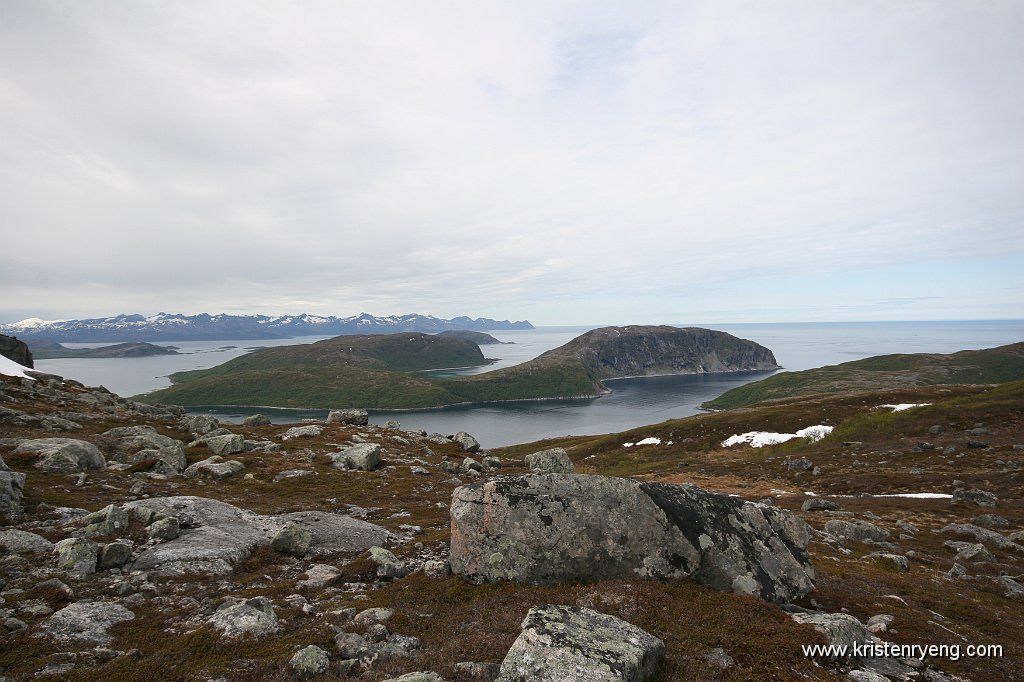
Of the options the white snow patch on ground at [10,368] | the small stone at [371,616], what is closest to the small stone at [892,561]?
the small stone at [371,616]

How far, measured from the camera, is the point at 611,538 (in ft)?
43.0

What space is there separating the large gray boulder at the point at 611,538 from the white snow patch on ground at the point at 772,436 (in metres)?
69.9

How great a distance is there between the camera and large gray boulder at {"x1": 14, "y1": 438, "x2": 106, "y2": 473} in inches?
911

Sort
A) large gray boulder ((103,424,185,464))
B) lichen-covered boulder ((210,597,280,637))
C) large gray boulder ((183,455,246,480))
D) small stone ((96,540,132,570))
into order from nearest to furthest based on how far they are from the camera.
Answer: lichen-covered boulder ((210,597,280,637)), small stone ((96,540,132,570)), large gray boulder ((103,424,185,464)), large gray boulder ((183,455,246,480))

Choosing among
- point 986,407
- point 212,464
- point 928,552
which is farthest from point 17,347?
point 986,407

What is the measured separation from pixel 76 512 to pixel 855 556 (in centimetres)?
3487

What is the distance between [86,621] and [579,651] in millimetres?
11385

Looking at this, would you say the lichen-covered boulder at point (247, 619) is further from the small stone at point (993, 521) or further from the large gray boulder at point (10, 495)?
the small stone at point (993, 521)

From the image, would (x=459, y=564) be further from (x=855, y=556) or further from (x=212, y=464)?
(x=212, y=464)

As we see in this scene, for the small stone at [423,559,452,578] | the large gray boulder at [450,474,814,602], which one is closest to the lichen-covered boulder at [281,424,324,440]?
the small stone at [423,559,452,578]

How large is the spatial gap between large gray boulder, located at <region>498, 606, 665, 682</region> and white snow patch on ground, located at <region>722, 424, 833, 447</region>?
77.4m

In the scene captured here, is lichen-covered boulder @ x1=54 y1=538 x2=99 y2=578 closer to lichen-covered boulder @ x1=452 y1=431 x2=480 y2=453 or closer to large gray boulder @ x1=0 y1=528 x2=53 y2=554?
large gray boulder @ x1=0 y1=528 x2=53 y2=554

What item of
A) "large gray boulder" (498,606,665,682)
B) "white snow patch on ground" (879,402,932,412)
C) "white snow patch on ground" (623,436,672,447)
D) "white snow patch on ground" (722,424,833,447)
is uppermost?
"large gray boulder" (498,606,665,682)

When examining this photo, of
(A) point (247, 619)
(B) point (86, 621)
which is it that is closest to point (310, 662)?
(A) point (247, 619)
